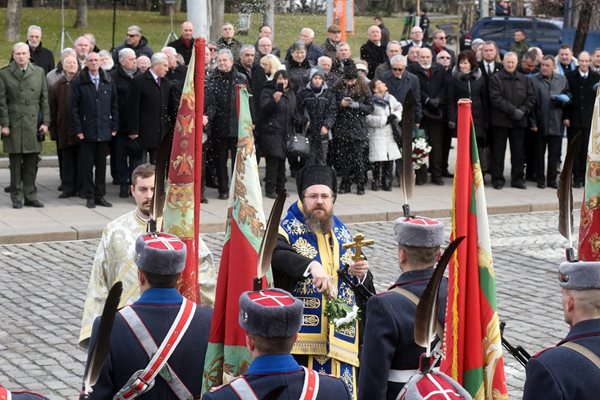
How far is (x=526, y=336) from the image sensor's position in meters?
10.7

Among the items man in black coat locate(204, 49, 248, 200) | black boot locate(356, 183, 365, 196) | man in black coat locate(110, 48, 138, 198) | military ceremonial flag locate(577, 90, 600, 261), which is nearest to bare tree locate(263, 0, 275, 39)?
Answer: black boot locate(356, 183, 365, 196)

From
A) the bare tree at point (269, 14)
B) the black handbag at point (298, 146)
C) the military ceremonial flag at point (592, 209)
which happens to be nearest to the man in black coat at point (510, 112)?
the black handbag at point (298, 146)

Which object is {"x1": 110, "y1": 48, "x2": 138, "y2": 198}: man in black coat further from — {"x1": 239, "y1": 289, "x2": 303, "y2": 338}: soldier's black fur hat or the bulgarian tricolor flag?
{"x1": 239, "y1": 289, "x2": 303, "y2": 338}: soldier's black fur hat

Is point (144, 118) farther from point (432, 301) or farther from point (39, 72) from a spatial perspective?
point (432, 301)

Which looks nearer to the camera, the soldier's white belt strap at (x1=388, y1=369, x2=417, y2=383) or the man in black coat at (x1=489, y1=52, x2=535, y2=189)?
the soldier's white belt strap at (x1=388, y1=369, x2=417, y2=383)

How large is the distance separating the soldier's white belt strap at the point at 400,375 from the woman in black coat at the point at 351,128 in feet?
36.5

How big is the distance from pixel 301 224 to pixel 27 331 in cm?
402

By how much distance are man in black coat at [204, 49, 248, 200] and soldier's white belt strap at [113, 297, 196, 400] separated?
35.8ft

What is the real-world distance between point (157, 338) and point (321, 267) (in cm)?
177

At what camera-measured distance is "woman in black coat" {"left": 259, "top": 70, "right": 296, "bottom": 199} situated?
54.0ft

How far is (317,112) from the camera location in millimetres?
16875

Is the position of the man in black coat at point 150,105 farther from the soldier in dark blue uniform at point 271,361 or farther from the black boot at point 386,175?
the soldier in dark blue uniform at point 271,361

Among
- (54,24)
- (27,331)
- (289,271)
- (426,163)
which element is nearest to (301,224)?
(289,271)

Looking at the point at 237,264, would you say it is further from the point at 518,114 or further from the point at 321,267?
the point at 518,114
